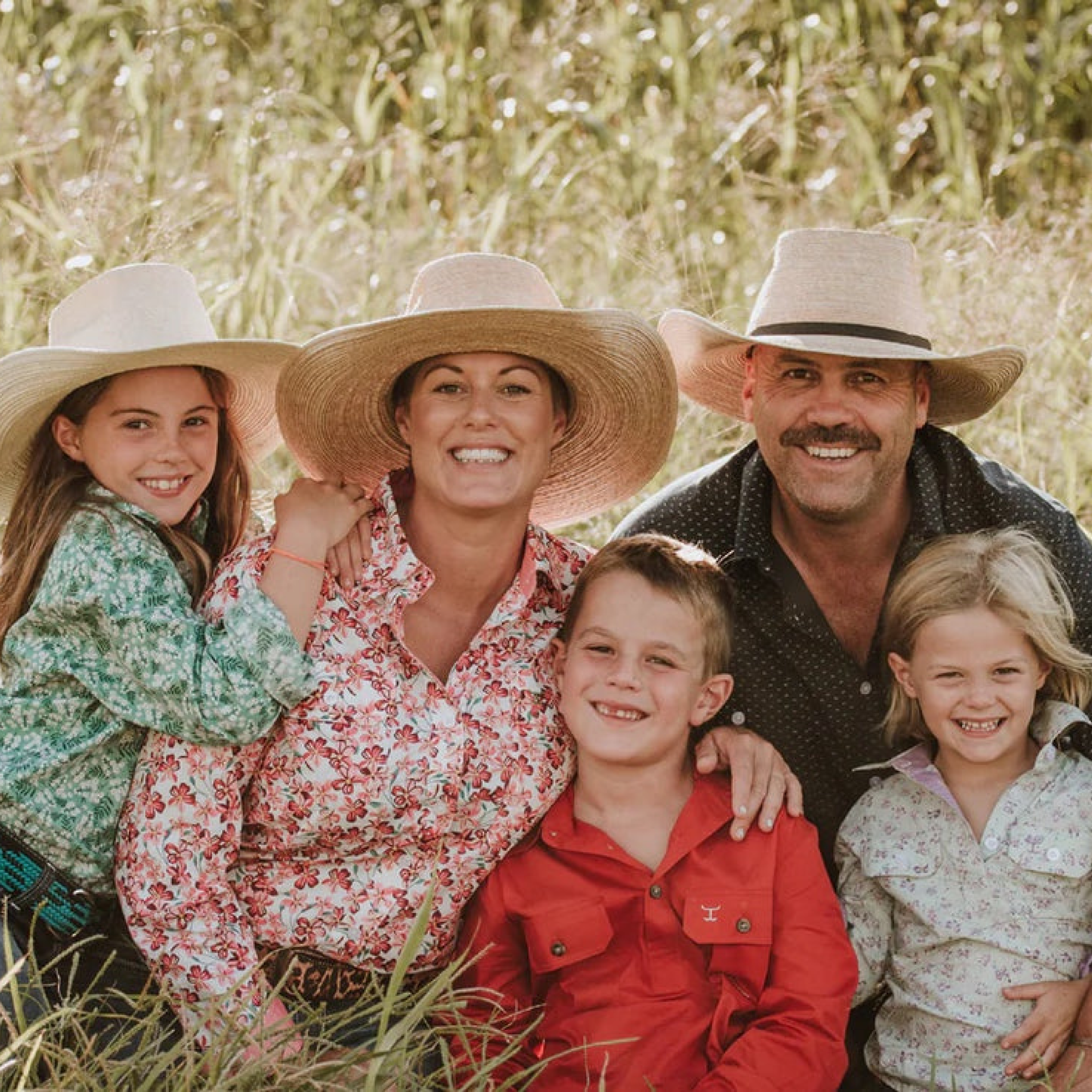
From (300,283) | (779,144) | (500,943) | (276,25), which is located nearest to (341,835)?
(500,943)

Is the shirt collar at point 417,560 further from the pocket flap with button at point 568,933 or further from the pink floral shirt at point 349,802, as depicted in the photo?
the pocket flap with button at point 568,933

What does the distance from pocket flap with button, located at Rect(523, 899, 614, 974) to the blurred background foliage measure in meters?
1.73

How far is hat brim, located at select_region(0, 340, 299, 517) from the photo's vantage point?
129 inches

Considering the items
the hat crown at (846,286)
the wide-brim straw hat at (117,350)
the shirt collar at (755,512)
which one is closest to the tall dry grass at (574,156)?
the shirt collar at (755,512)

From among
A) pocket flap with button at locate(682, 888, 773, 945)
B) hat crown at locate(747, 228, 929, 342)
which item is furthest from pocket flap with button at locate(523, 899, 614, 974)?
hat crown at locate(747, 228, 929, 342)

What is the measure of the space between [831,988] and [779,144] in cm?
423

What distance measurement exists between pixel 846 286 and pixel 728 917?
149cm

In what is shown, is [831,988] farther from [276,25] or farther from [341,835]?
[276,25]

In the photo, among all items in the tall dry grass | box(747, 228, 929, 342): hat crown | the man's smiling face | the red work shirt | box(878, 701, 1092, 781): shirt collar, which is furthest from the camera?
the tall dry grass

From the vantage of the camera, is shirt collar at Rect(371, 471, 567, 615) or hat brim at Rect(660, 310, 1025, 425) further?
hat brim at Rect(660, 310, 1025, 425)

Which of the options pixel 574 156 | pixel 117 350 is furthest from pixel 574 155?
pixel 117 350

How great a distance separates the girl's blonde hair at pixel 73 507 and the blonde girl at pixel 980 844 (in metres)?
1.45

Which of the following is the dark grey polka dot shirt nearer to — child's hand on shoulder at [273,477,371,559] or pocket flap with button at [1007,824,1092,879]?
pocket flap with button at [1007,824,1092,879]

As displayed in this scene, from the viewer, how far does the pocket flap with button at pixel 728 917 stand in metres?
3.17
